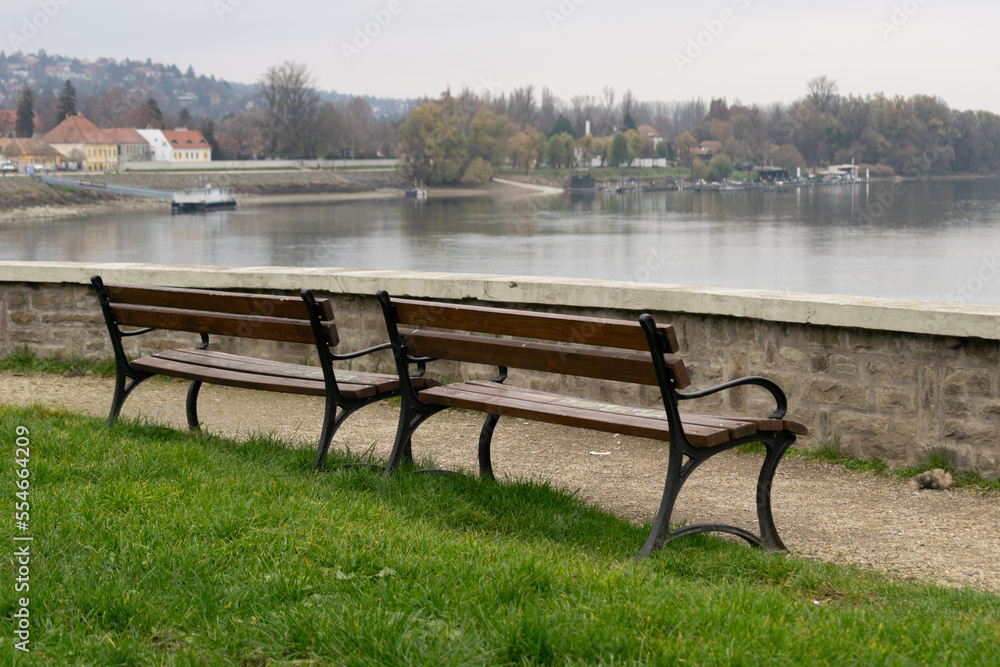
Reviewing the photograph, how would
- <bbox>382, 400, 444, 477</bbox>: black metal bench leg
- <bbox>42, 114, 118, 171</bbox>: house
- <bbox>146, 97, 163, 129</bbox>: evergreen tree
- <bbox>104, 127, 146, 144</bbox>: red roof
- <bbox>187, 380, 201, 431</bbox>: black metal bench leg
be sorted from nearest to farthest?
<bbox>382, 400, 444, 477</bbox>: black metal bench leg < <bbox>187, 380, 201, 431</bbox>: black metal bench leg < <bbox>42, 114, 118, 171</bbox>: house < <bbox>104, 127, 146, 144</bbox>: red roof < <bbox>146, 97, 163, 129</bbox>: evergreen tree

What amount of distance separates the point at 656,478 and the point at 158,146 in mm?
130226

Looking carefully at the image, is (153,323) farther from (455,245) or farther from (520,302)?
(455,245)

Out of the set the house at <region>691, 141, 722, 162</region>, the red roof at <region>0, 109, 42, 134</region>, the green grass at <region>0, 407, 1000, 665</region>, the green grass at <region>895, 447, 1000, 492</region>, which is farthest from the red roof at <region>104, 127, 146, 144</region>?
the green grass at <region>0, 407, 1000, 665</region>

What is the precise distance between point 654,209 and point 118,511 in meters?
86.1

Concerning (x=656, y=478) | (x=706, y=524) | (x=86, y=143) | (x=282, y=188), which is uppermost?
(x=86, y=143)

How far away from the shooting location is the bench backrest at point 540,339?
344cm

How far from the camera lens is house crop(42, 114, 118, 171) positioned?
117m

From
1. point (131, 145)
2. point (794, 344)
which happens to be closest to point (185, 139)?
point (131, 145)

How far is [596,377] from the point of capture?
11.7 feet

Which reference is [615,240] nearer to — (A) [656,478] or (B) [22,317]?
(B) [22,317]

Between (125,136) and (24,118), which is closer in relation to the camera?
(125,136)

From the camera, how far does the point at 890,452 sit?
491 centimetres

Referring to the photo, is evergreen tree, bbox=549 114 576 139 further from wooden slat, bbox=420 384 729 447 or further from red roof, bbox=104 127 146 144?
wooden slat, bbox=420 384 729 447

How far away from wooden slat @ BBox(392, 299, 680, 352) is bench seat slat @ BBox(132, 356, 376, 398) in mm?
390
